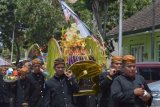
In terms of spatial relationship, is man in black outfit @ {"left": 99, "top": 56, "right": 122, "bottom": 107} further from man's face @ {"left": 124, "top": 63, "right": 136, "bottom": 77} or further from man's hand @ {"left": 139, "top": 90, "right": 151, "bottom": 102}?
man's hand @ {"left": 139, "top": 90, "right": 151, "bottom": 102}

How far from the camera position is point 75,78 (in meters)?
9.09

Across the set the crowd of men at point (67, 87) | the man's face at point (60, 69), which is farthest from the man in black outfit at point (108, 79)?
the man's face at point (60, 69)

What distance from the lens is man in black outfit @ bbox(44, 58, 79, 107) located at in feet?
28.0

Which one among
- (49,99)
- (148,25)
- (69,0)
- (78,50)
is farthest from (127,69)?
(69,0)

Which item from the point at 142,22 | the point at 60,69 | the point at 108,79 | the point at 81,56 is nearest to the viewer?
the point at 60,69

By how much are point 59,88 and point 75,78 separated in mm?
595

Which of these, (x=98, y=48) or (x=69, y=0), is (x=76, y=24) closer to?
(x=98, y=48)

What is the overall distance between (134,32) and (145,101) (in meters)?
19.3

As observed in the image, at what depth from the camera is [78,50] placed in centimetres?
1081

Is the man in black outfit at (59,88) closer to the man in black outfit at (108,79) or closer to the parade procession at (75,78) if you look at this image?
the parade procession at (75,78)

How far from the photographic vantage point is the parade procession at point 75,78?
7.10m

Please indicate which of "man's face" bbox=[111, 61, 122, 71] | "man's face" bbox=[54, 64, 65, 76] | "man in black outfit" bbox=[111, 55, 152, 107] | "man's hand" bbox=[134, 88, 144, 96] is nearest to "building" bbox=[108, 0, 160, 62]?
"man's face" bbox=[111, 61, 122, 71]

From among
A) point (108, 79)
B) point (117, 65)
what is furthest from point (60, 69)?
point (117, 65)

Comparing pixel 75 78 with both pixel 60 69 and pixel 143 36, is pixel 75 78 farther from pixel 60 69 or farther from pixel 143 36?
pixel 143 36
